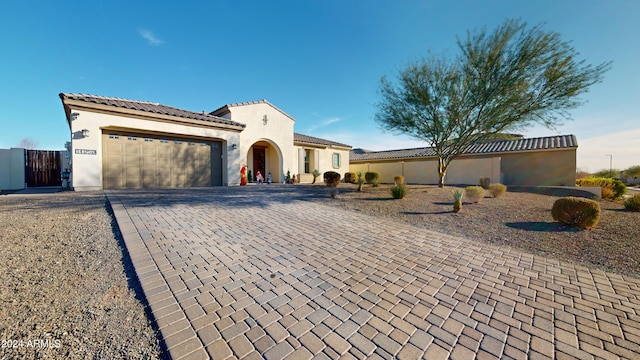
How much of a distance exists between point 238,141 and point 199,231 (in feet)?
34.4

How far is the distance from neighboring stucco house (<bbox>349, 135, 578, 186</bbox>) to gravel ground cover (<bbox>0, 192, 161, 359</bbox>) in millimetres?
22375

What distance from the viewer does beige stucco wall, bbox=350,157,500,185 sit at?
734 inches

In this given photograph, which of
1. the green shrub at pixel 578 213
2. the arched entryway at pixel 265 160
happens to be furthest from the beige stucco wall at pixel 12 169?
the green shrub at pixel 578 213

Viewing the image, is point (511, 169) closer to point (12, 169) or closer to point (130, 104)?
point (130, 104)

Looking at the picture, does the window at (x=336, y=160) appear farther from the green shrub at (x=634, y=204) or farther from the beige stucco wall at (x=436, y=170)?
the green shrub at (x=634, y=204)

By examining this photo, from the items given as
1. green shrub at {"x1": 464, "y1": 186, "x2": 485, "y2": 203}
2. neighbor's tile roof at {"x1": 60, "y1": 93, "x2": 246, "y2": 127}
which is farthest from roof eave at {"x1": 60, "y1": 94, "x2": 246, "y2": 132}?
green shrub at {"x1": 464, "y1": 186, "x2": 485, "y2": 203}

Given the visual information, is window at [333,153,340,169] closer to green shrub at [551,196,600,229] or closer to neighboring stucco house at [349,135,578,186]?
neighboring stucco house at [349,135,578,186]

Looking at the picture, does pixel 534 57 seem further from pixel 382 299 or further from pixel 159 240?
pixel 159 240

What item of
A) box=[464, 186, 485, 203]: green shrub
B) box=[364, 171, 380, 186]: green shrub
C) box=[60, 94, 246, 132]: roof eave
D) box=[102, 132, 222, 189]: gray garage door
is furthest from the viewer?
box=[364, 171, 380, 186]: green shrub

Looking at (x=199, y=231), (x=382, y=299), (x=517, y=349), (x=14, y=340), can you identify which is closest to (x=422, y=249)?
(x=382, y=299)

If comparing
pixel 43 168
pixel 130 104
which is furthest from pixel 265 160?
pixel 43 168

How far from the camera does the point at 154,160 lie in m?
11.6

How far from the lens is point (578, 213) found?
5605mm

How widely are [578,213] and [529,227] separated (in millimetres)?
1026
